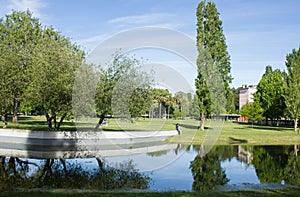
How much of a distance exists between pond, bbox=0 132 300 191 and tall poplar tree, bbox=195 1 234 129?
17463mm

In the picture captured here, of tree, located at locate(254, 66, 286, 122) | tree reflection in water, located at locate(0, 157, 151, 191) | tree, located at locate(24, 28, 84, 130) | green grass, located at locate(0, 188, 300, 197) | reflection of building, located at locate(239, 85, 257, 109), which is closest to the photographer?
green grass, located at locate(0, 188, 300, 197)

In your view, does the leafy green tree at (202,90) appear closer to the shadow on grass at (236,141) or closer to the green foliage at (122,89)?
the shadow on grass at (236,141)

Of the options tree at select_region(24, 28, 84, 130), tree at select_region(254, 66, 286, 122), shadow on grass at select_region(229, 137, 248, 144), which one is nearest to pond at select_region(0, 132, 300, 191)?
tree at select_region(24, 28, 84, 130)

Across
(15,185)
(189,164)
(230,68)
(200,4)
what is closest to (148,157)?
(189,164)

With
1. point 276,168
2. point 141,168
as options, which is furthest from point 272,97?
point 141,168

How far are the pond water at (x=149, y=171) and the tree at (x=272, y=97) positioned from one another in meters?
A: 43.9

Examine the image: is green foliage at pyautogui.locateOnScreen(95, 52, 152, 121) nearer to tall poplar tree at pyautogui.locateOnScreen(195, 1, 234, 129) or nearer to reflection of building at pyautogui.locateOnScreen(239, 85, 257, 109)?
tall poplar tree at pyautogui.locateOnScreen(195, 1, 234, 129)

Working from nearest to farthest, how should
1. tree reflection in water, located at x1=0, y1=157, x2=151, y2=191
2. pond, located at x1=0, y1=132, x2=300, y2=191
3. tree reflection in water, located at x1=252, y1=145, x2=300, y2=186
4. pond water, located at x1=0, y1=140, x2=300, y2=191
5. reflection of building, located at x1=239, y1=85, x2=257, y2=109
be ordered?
tree reflection in water, located at x1=0, y1=157, x2=151, y2=191 < pond water, located at x1=0, y1=140, x2=300, y2=191 < pond, located at x1=0, y1=132, x2=300, y2=191 < tree reflection in water, located at x1=252, y1=145, x2=300, y2=186 < reflection of building, located at x1=239, y1=85, x2=257, y2=109

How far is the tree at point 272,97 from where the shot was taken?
6400cm

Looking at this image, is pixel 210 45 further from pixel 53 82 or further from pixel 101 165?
pixel 101 165

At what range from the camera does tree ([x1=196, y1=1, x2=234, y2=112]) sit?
43031 millimetres

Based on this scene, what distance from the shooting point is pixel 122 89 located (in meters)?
25.7

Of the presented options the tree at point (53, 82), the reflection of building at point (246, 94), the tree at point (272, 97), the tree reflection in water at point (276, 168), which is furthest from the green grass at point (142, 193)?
the reflection of building at point (246, 94)

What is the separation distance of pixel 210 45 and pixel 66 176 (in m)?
32.6
